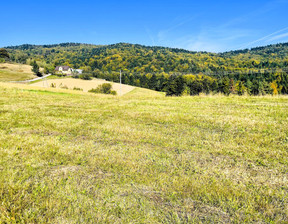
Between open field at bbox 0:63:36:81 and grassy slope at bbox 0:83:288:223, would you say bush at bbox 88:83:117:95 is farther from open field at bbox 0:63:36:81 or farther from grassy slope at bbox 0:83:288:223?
grassy slope at bbox 0:83:288:223

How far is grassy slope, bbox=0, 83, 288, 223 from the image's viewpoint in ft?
8.38

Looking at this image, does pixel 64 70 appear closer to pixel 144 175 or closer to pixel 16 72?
pixel 16 72

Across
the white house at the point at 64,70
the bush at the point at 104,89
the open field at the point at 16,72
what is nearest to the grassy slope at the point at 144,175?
the bush at the point at 104,89

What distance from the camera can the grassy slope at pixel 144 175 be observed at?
2.55 m

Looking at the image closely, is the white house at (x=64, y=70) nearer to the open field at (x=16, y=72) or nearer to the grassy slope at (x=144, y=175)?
the open field at (x=16, y=72)

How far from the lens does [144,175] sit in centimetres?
353

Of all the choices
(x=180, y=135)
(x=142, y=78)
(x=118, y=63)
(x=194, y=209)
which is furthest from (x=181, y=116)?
(x=118, y=63)

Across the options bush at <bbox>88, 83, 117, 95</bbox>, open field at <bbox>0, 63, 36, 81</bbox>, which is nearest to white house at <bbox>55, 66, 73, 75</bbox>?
open field at <bbox>0, 63, 36, 81</bbox>

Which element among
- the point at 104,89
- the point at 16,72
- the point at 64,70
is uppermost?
the point at 64,70

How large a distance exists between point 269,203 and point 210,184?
0.88 m

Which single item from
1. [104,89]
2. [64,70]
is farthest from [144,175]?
[64,70]

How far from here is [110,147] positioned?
197 inches

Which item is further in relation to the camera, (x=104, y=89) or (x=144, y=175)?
(x=104, y=89)

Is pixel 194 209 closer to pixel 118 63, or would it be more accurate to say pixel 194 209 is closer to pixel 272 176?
pixel 272 176
